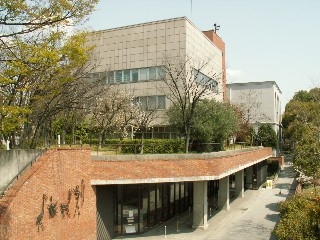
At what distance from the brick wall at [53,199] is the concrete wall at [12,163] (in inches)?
22.4

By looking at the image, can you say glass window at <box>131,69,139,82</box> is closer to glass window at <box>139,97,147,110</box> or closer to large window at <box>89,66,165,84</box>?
large window at <box>89,66,165,84</box>

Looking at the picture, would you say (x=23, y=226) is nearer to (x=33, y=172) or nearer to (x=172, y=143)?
(x=33, y=172)

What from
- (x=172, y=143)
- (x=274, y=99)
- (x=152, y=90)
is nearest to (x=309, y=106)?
(x=274, y=99)

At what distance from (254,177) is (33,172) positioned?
3263 cm

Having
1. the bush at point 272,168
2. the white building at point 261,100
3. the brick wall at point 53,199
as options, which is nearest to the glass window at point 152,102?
the brick wall at point 53,199

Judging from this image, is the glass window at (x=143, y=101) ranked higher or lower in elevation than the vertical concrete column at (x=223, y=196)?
higher

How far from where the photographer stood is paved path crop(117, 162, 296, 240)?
23188mm

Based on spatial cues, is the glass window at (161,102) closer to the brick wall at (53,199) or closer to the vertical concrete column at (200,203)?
the vertical concrete column at (200,203)

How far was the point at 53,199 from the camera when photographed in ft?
58.3

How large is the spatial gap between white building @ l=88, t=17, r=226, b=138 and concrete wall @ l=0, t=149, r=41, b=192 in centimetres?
2228

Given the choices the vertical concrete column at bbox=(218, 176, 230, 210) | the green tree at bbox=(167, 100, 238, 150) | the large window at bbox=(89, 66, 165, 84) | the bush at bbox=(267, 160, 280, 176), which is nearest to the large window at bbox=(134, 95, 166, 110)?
the large window at bbox=(89, 66, 165, 84)

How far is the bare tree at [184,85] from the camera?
30.4 m

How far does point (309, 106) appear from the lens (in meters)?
59.6

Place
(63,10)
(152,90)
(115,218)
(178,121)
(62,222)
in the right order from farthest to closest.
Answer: (152,90) < (178,121) < (115,218) < (62,222) < (63,10)
